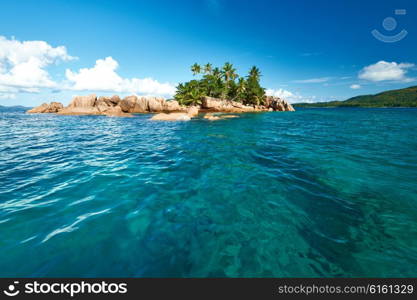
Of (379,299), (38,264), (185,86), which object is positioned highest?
(185,86)

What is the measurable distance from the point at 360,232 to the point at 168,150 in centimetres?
820

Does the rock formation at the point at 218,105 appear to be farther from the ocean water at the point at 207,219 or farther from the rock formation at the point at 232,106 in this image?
the ocean water at the point at 207,219

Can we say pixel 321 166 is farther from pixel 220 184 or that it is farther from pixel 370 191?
pixel 220 184

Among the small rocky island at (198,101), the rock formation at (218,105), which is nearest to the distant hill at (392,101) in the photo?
the small rocky island at (198,101)

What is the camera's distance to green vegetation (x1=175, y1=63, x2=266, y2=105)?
50.2 metres

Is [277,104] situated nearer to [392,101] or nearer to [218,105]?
[218,105]

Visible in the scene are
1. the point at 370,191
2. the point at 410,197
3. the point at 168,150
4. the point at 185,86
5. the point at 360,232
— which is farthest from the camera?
the point at 185,86

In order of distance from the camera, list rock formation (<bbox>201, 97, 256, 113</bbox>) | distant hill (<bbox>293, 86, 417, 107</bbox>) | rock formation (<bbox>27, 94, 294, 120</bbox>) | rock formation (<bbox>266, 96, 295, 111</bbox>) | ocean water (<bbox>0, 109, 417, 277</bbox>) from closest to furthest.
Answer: ocean water (<bbox>0, 109, 417, 277</bbox>)
rock formation (<bbox>27, 94, 294, 120</bbox>)
rock formation (<bbox>201, 97, 256, 113</bbox>)
rock formation (<bbox>266, 96, 295, 111</bbox>)
distant hill (<bbox>293, 86, 417, 107</bbox>)

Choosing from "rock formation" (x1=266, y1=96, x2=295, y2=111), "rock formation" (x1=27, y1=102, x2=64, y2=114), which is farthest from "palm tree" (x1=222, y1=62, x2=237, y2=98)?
"rock formation" (x1=27, y1=102, x2=64, y2=114)

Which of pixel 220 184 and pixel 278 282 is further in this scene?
pixel 220 184

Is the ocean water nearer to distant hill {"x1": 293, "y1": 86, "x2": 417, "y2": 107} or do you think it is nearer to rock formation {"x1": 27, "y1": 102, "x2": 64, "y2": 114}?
rock formation {"x1": 27, "y1": 102, "x2": 64, "y2": 114}

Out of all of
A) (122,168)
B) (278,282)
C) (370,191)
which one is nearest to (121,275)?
(278,282)

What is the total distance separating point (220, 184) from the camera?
5309mm

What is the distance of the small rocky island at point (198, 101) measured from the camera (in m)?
39.6
